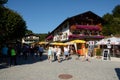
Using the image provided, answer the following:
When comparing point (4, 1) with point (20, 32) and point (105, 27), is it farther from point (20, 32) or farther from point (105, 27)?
point (105, 27)

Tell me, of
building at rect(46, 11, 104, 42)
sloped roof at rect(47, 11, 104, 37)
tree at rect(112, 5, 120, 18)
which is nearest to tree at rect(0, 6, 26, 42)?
building at rect(46, 11, 104, 42)

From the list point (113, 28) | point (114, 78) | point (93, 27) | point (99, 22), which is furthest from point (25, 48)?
point (113, 28)

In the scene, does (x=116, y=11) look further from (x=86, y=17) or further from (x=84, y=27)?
(x=84, y=27)

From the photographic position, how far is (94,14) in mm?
49938

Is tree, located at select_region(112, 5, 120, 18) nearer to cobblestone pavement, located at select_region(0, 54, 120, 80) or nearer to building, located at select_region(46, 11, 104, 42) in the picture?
building, located at select_region(46, 11, 104, 42)

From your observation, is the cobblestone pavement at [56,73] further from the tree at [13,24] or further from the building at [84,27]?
the building at [84,27]

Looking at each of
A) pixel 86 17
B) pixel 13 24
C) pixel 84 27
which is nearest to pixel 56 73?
pixel 13 24

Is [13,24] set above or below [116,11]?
below

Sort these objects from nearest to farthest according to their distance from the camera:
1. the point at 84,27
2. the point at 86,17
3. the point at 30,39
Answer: the point at 84,27
the point at 86,17
the point at 30,39

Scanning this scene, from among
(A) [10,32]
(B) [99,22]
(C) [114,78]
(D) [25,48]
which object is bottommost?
(C) [114,78]

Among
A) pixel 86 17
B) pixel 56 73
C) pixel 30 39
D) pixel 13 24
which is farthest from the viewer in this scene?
pixel 30 39

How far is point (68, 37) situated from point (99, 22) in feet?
31.5

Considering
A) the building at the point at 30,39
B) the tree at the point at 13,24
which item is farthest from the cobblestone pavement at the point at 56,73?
the building at the point at 30,39

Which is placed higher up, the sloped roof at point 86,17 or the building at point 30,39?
the sloped roof at point 86,17
